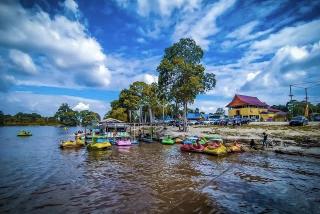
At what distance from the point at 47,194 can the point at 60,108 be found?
189 m

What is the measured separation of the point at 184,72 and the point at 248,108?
39.8 metres

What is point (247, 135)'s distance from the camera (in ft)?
148

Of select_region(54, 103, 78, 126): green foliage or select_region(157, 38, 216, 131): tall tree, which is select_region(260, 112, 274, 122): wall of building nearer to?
select_region(157, 38, 216, 131): tall tree

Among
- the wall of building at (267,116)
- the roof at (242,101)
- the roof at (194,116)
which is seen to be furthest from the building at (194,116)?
the wall of building at (267,116)

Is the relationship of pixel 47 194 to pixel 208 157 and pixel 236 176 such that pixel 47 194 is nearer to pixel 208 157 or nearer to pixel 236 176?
pixel 236 176

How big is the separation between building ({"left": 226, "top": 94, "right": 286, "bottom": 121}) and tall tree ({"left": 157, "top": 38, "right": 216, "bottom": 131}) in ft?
112

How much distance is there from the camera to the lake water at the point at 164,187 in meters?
14.4

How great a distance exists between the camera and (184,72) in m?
50.2

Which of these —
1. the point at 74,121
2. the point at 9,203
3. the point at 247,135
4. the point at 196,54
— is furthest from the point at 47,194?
the point at 74,121

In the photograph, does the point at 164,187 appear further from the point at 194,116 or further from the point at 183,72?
the point at 194,116

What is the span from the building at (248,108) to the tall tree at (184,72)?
33997 mm

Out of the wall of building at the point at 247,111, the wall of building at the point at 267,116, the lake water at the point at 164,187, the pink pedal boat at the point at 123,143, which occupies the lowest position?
the lake water at the point at 164,187

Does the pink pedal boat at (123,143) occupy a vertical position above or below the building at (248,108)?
below

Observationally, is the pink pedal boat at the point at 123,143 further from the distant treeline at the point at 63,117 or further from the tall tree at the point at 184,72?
the distant treeline at the point at 63,117
